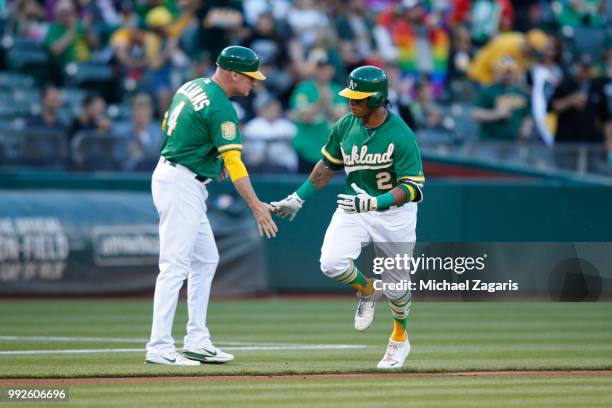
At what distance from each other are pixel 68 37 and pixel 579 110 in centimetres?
790

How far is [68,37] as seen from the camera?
18469 millimetres

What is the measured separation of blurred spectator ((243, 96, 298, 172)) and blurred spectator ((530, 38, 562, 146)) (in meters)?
4.00

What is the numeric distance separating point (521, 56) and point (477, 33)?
2740mm

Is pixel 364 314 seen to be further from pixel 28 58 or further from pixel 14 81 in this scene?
pixel 28 58

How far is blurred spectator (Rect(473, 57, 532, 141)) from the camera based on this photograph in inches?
711

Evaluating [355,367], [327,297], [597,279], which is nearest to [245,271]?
[327,297]

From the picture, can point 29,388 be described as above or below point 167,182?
below

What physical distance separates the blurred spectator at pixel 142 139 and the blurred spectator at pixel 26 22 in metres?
3.34

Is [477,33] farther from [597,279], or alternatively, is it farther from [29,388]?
[29,388]

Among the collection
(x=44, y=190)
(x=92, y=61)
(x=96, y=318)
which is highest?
(x=92, y=61)

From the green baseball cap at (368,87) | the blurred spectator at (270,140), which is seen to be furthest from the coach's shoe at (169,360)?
the blurred spectator at (270,140)

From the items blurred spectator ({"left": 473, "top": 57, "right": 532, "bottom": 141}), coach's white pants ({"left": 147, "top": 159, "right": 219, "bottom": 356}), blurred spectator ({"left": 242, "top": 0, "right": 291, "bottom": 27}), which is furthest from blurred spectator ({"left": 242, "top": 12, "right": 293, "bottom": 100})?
coach's white pants ({"left": 147, "top": 159, "right": 219, "bottom": 356})

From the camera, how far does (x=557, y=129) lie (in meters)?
18.4

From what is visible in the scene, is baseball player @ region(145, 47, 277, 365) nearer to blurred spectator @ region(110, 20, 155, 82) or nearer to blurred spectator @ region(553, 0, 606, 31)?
blurred spectator @ region(110, 20, 155, 82)
